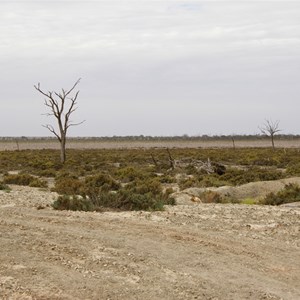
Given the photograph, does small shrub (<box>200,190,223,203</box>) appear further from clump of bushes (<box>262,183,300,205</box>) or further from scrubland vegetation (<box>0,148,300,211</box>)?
clump of bushes (<box>262,183,300,205</box>)

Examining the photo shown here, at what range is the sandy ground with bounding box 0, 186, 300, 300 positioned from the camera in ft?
25.0

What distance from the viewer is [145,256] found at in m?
8.94

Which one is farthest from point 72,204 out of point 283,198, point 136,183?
point 136,183

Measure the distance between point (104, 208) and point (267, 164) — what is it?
3238 cm

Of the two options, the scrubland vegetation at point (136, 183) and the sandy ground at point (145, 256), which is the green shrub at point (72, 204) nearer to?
the scrubland vegetation at point (136, 183)

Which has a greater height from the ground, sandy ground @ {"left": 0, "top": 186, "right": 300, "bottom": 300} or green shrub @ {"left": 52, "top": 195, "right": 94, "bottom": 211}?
green shrub @ {"left": 52, "top": 195, "right": 94, "bottom": 211}

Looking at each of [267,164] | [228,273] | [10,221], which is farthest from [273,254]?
[267,164]

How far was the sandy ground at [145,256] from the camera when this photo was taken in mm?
7617

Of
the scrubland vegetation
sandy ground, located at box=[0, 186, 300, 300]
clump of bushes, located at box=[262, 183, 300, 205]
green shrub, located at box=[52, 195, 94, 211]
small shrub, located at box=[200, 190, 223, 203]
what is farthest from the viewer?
small shrub, located at box=[200, 190, 223, 203]

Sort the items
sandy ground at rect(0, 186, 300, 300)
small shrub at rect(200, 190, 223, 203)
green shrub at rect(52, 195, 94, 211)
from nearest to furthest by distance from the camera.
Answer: sandy ground at rect(0, 186, 300, 300), green shrub at rect(52, 195, 94, 211), small shrub at rect(200, 190, 223, 203)

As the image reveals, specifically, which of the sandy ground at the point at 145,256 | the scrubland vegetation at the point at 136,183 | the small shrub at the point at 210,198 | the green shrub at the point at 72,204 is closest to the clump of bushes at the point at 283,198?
the scrubland vegetation at the point at 136,183

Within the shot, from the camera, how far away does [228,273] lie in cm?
851

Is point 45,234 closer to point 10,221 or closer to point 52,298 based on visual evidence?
point 10,221

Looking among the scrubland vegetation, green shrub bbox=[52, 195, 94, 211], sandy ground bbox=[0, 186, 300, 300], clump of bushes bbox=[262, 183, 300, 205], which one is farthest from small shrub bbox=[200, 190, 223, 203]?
green shrub bbox=[52, 195, 94, 211]
